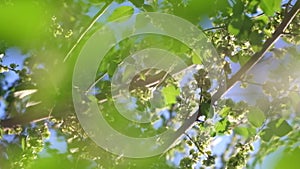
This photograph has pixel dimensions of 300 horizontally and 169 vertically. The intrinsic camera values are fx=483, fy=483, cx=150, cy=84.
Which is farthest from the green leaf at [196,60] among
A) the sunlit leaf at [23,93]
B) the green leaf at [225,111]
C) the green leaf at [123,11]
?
the sunlit leaf at [23,93]

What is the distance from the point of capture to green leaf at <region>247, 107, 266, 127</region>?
1996 mm

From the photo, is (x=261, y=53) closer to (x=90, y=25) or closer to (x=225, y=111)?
(x=225, y=111)

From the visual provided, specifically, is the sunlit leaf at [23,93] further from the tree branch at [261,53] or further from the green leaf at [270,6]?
the green leaf at [270,6]

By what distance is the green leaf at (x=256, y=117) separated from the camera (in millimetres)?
1996

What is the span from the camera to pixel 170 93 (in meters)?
2.28

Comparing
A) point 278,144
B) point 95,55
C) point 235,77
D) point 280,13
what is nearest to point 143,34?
point 95,55

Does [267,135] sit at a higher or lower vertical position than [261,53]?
lower

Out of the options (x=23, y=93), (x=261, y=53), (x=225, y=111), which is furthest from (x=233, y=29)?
(x=23, y=93)

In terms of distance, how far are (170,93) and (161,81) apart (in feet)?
0.26

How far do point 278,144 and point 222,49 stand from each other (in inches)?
18.7

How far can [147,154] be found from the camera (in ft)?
6.91

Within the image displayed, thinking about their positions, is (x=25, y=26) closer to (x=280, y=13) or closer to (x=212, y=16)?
(x=212, y=16)

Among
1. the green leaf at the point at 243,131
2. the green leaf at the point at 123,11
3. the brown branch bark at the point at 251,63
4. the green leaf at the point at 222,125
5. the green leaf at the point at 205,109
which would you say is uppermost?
the green leaf at the point at 123,11

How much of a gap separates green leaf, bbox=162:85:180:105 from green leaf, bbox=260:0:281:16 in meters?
0.59
